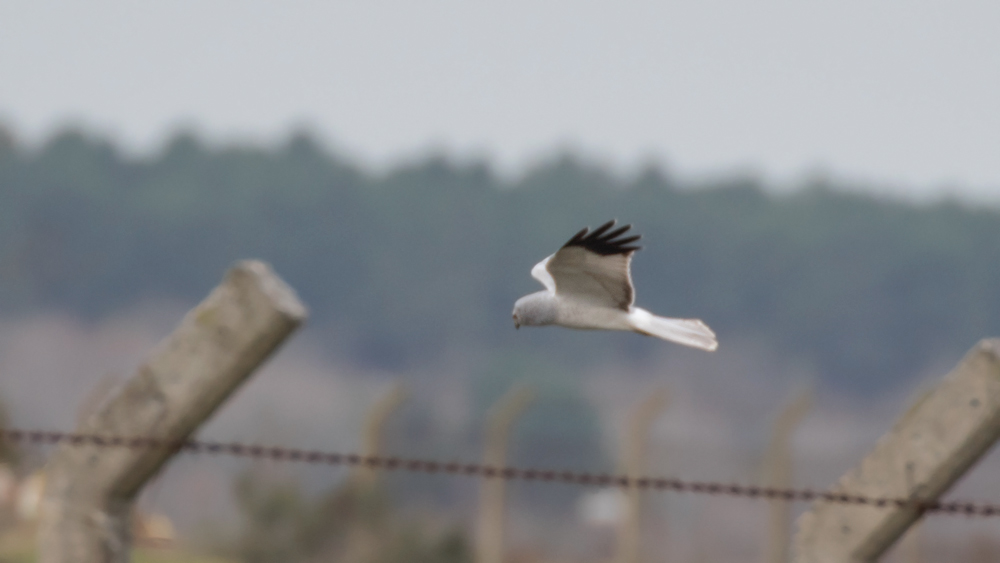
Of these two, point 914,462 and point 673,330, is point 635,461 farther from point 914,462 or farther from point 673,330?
point 673,330

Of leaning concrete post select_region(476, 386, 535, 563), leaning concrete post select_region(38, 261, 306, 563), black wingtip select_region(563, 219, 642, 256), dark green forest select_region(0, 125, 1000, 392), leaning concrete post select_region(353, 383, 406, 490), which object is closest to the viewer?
black wingtip select_region(563, 219, 642, 256)

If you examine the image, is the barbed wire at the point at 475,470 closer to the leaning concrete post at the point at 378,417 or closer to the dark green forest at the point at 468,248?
the leaning concrete post at the point at 378,417

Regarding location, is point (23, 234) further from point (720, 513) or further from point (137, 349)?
point (720, 513)

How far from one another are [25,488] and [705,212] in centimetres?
6820

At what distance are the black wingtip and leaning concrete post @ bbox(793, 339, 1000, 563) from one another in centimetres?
120

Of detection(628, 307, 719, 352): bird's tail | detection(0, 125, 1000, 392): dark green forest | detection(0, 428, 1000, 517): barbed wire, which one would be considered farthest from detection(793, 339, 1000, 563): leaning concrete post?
detection(0, 125, 1000, 392): dark green forest

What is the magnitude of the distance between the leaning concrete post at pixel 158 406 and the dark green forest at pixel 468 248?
63.4 meters

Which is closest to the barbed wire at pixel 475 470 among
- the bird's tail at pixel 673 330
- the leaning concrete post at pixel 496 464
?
the bird's tail at pixel 673 330


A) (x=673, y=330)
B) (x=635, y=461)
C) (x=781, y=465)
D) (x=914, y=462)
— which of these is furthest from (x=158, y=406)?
(x=781, y=465)

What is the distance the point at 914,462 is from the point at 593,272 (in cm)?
136

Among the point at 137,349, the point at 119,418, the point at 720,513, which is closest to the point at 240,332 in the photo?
the point at 119,418

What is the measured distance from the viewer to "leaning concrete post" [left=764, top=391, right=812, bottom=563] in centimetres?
860

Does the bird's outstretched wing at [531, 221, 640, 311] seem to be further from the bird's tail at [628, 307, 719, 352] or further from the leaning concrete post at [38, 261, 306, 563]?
the leaning concrete post at [38, 261, 306, 563]

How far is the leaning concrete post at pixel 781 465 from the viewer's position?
339 inches
